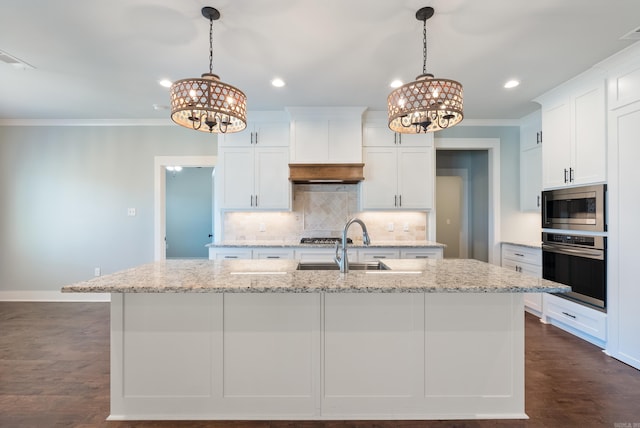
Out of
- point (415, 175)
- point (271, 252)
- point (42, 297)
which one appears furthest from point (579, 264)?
point (42, 297)

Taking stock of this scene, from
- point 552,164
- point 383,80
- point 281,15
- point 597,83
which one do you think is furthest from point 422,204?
point 281,15

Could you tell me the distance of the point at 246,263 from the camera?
2.27 meters

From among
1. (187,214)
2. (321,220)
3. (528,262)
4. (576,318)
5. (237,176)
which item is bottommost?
(576,318)

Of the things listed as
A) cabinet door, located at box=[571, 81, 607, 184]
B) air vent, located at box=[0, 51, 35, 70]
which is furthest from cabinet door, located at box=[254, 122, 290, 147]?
cabinet door, located at box=[571, 81, 607, 184]

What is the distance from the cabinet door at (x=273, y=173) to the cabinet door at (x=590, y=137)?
3176mm

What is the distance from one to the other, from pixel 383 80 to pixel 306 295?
7.83ft

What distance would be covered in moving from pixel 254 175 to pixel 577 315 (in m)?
3.92

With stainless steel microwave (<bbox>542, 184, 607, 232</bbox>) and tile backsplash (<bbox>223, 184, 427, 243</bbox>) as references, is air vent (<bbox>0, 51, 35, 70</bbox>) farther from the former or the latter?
stainless steel microwave (<bbox>542, 184, 607, 232</bbox>)

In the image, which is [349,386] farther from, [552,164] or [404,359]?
[552,164]

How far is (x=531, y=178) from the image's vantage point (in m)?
4.03

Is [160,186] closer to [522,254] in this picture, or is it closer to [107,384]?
[107,384]

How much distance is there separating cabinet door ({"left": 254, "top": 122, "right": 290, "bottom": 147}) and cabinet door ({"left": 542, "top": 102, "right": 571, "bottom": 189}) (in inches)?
121

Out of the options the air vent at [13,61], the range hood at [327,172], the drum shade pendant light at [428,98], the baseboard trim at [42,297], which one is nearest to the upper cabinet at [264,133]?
the range hood at [327,172]

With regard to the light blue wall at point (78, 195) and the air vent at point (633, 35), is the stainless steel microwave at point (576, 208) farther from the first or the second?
the light blue wall at point (78, 195)
